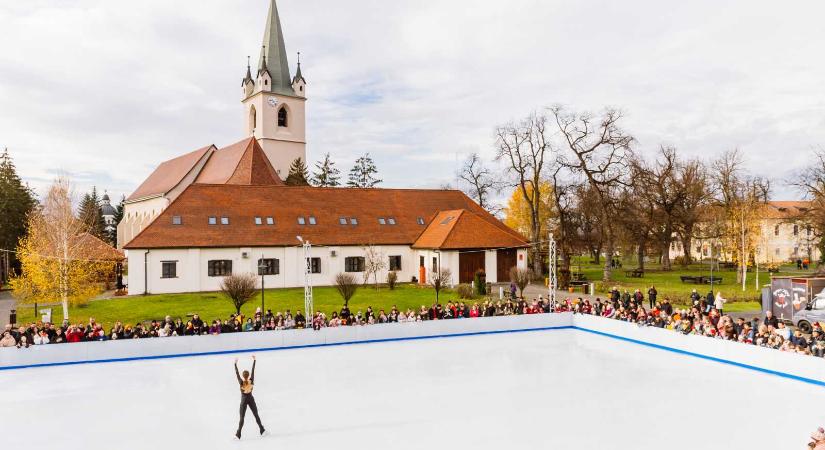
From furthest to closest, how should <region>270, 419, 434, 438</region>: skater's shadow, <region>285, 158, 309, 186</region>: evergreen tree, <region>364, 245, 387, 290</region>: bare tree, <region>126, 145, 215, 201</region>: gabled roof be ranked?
<region>285, 158, 309, 186</region>: evergreen tree
<region>126, 145, 215, 201</region>: gabled roof
<region>364, 245, 387, 290</region>: bare tree
<region>270, 419, 434, 438</region>: skater's shadow

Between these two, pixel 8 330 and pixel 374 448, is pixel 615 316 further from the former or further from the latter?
pixel 8 330

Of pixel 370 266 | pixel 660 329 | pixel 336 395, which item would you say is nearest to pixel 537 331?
pixel 660 329

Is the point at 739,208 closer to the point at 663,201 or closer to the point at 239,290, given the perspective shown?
the point at 663,201

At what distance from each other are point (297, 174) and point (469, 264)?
29965 mm

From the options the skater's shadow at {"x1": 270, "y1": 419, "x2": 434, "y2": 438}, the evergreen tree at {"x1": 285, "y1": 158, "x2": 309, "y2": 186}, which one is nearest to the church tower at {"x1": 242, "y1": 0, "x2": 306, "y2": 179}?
the evergreen tree at {"x1": 285, "y1": 158, "x2": 309, "y2": 186}

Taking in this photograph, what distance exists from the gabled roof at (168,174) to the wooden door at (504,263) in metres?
29.9

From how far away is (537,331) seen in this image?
25.1 metres

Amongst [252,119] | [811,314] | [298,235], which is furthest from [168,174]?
[811,314]

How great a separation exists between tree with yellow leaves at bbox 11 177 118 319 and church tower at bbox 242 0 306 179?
3331cm

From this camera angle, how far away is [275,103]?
63.6 meters

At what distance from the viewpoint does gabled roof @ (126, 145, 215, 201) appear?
53188 millimetres

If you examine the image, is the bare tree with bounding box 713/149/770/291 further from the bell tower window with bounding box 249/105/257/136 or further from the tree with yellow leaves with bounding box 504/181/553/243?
the bell tower window with bounding box 249/105/257/136

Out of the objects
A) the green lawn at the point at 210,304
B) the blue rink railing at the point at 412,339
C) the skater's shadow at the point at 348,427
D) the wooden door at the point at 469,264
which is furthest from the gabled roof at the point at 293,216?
the skater's shadow at the point at 348,427

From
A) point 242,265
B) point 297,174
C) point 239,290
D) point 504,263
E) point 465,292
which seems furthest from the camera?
point 297,174
